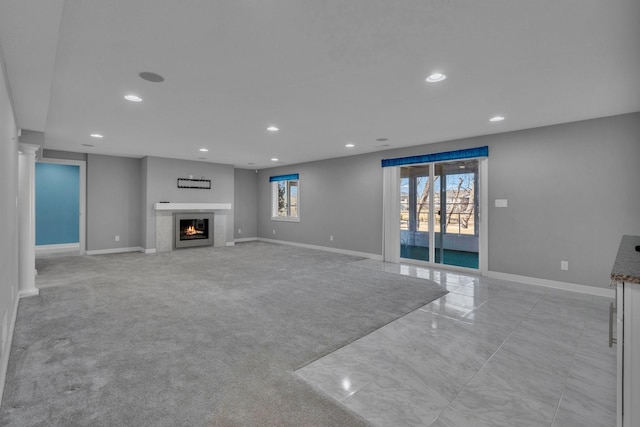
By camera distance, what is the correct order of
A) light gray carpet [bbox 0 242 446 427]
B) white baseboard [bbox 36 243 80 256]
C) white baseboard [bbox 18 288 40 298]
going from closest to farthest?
light gray carpet [bbox 0 242 446 427] < white baseboard [bbox 18 288 40 298] < white baseboard [bbox 36 243 80 256]

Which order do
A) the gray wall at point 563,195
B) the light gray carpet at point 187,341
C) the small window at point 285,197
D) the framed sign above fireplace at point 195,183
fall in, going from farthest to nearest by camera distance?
the small window at point 285,197
the framed sign above fireplace at point 195,183
the gray wall at point 563,195
the light gray carpet at point 187,341

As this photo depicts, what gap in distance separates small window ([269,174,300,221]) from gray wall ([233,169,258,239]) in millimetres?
843

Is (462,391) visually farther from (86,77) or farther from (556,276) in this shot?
(86,77)

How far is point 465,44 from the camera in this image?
2213 millimetres

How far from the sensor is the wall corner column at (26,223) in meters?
3.81

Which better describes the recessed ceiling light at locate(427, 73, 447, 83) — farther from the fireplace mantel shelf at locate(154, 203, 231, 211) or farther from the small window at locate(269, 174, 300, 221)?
the fireplace mantel shelf at locate(154, 203, 231, 211)

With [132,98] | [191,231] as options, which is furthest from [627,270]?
[191,231]

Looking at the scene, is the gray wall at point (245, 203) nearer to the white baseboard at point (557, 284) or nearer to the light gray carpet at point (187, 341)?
the light gray carpet at point (187, 341)

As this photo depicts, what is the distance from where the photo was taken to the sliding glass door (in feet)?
18.9

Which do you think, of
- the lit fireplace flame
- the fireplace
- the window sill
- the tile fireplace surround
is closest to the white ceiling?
the tile fireplace surround

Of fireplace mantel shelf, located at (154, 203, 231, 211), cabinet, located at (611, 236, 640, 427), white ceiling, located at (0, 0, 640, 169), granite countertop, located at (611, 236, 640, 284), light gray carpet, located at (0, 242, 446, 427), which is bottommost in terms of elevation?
light gray carpet, located at (0, 242, 446, 427)

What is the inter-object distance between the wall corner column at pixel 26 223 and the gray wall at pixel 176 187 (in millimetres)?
3278

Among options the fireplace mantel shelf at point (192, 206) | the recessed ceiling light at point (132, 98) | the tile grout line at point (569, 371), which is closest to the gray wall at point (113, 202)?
the fireplace mantel shelf at point (192, 206)

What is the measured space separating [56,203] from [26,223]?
4.97 meters
